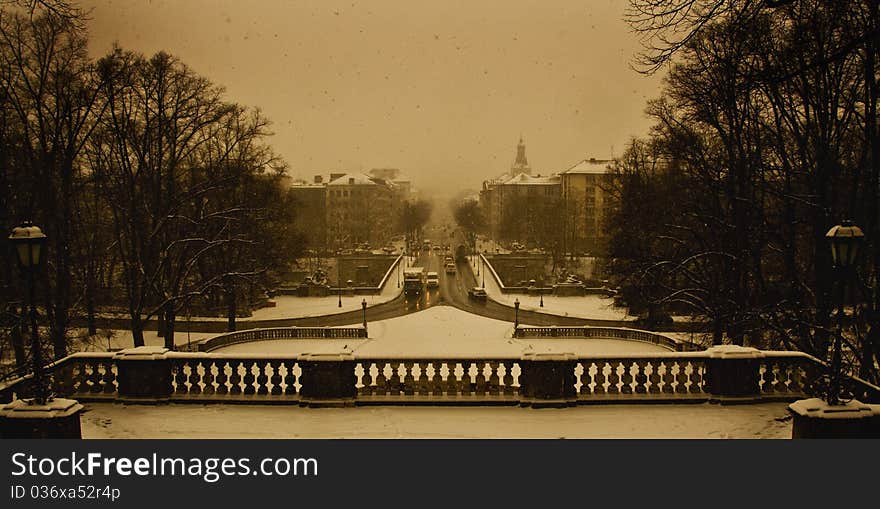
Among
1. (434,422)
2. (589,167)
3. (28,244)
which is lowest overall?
(434,422)

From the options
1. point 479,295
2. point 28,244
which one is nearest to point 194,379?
point 28,244

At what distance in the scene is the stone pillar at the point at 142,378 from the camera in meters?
10.1

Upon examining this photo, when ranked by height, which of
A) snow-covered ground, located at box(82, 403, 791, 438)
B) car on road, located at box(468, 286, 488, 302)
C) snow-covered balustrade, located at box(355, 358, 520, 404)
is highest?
snow-covered balustrade, located at box(355, 358, 520, 404)

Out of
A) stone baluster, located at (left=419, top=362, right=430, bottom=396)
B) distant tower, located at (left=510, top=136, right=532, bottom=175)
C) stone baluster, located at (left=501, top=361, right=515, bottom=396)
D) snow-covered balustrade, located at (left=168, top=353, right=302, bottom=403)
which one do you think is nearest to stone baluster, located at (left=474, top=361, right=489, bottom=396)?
stone baluster, located at (left=501, top=361, right=515, bottom=396)

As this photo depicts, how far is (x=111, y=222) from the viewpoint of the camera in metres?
27.5

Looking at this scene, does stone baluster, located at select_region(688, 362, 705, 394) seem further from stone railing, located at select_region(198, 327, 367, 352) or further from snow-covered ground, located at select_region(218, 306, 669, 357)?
stone railing, located at select_region(198, 327, 367, 352)

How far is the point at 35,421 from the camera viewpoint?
25.5 ft

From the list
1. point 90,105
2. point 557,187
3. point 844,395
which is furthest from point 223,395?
point 557,187

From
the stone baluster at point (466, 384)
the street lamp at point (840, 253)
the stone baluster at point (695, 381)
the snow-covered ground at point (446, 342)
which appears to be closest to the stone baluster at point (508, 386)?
the stone baluster at point (466, 384)

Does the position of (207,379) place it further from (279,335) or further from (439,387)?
(279,335)

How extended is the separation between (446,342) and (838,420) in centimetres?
1999

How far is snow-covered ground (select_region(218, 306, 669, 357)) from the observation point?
24.5m

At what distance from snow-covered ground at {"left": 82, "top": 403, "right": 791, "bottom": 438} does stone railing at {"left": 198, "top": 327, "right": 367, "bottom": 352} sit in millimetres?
15381

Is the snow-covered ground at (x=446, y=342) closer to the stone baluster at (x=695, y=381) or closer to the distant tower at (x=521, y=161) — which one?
the stone baluster at (x=695, y=381)
